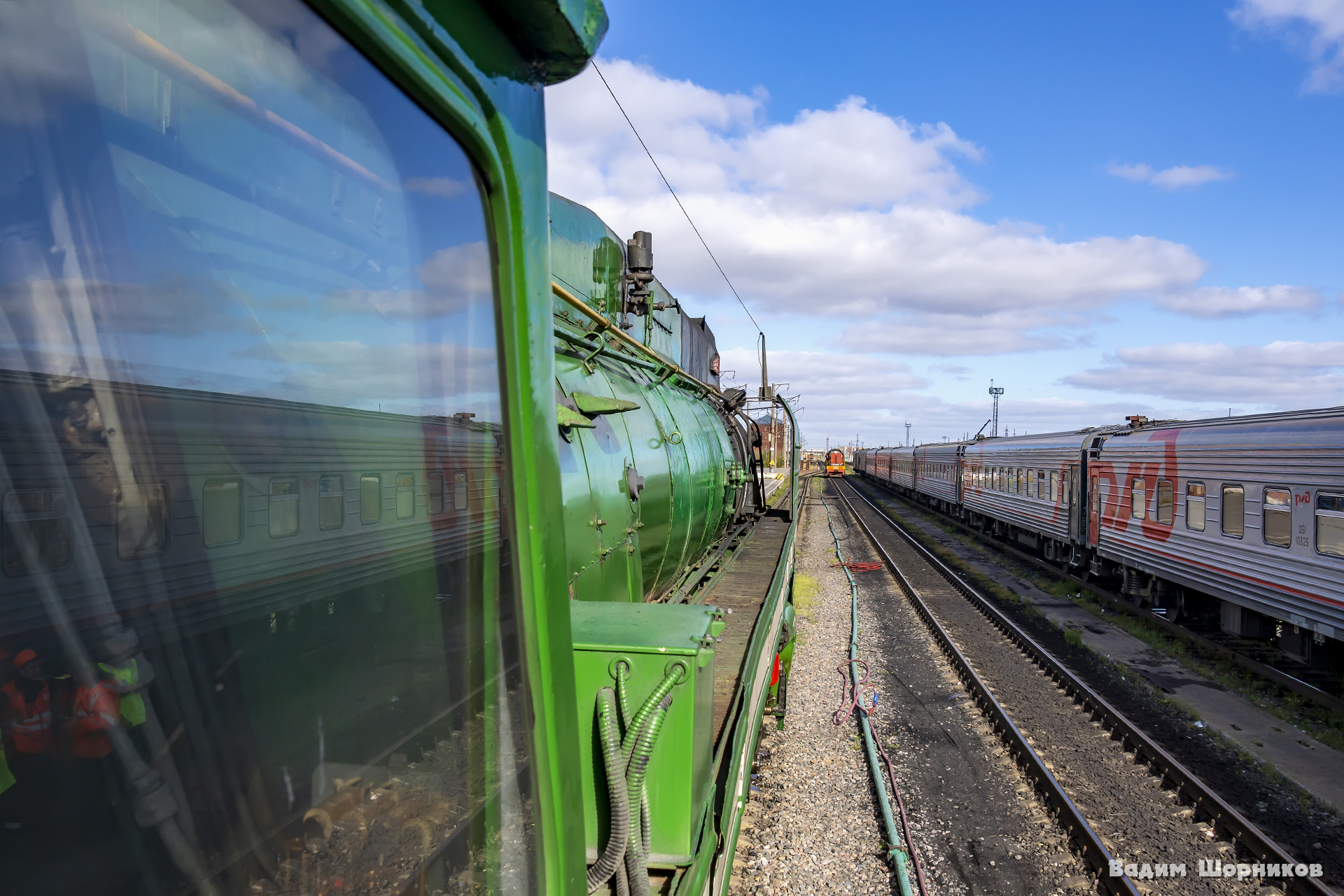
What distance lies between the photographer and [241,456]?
0.90 metres

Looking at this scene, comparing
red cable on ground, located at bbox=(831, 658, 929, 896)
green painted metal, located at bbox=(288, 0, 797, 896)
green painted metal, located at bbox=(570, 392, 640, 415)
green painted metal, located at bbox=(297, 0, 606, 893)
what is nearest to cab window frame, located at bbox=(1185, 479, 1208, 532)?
red cable on ground, located at bbox=(831, 658, 929, 896)

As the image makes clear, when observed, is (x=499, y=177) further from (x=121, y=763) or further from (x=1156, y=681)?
(x=1156, y=681)

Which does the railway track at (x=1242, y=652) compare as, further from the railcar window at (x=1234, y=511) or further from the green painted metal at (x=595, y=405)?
the green painted metal at (x=595, y=405)

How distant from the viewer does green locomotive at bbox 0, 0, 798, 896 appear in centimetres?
66

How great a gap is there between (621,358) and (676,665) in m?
3.62

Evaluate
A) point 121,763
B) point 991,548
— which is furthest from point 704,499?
point 991,548

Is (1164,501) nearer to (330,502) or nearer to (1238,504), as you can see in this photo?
(1238,504)

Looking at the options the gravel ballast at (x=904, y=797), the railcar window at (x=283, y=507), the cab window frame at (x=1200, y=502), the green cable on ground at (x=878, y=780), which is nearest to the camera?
the railcar window at (x=283, y=507)

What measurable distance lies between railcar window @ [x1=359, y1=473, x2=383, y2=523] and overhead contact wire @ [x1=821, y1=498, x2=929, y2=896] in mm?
5361

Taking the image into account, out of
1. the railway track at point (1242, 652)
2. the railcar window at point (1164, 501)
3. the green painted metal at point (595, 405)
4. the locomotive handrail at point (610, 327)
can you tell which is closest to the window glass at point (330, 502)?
the locomotive handrail at point (610, 327)

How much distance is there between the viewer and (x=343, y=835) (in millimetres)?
992

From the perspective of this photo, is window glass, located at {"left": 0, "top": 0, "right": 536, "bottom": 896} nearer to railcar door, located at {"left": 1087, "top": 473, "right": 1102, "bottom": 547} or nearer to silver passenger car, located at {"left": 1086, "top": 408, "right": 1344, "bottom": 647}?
silver passenger car, located at {"left": 1086, "top": 408, "right": 1344, "bottom": 647}

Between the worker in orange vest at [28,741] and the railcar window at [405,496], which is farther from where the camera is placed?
the railcar window at [405,496]

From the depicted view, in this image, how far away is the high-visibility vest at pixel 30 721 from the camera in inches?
24.1
